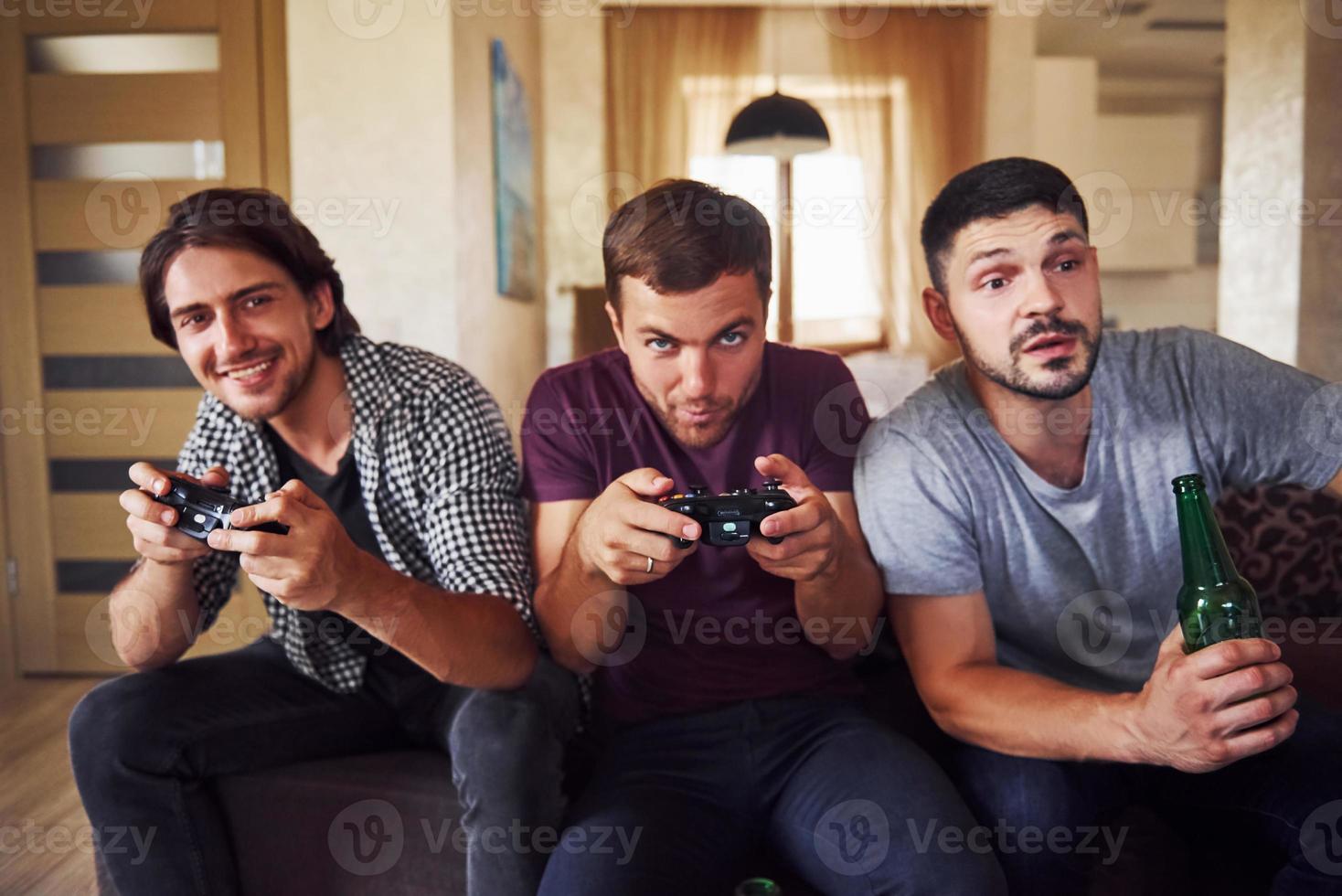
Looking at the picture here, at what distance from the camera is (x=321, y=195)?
2680 mm

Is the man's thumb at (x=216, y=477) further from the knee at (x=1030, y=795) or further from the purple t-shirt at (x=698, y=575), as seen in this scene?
the knee at (x=1030, y=795)

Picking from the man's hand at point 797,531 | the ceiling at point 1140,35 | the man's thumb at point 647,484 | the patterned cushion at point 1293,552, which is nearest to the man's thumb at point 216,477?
the man's thumb at point 647,484

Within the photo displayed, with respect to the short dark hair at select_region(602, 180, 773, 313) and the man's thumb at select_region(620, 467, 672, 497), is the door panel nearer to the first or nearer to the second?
the short dark hair at select_region(602, 180, 773, 313)

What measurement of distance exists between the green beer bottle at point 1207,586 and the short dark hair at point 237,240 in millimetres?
1104

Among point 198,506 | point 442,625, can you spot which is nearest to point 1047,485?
point 442,625

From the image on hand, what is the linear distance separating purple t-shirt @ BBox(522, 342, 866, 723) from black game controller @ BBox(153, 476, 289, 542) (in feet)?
1.21

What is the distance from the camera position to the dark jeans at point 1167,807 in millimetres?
987

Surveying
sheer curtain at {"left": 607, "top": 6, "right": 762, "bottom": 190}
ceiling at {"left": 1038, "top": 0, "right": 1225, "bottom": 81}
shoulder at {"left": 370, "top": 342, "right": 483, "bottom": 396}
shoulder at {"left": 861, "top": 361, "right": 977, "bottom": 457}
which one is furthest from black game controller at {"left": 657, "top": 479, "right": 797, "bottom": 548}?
ceiling at {"left": 1038, "top": 0, "right": 1225, "bottom": 81}

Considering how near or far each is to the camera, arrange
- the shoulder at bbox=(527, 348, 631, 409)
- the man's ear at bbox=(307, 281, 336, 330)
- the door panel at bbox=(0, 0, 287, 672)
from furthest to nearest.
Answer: the door panel at bbox=(0, 0, 287, 672), the man's ear at bbox=(307, 281, 336, 330), the shoulder at bbox=(527, 348, 631, 409)

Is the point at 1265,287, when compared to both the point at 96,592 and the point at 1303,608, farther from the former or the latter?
the point at 96,592

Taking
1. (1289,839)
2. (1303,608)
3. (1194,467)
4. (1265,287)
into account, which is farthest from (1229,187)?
(1289,839)

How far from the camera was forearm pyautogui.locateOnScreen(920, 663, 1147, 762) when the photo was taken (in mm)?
931

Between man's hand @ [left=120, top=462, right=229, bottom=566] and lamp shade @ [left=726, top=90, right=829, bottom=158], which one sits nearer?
man's hand @ [left=120, top=462, right=229, bottom=566]

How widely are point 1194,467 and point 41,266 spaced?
10.0ft
